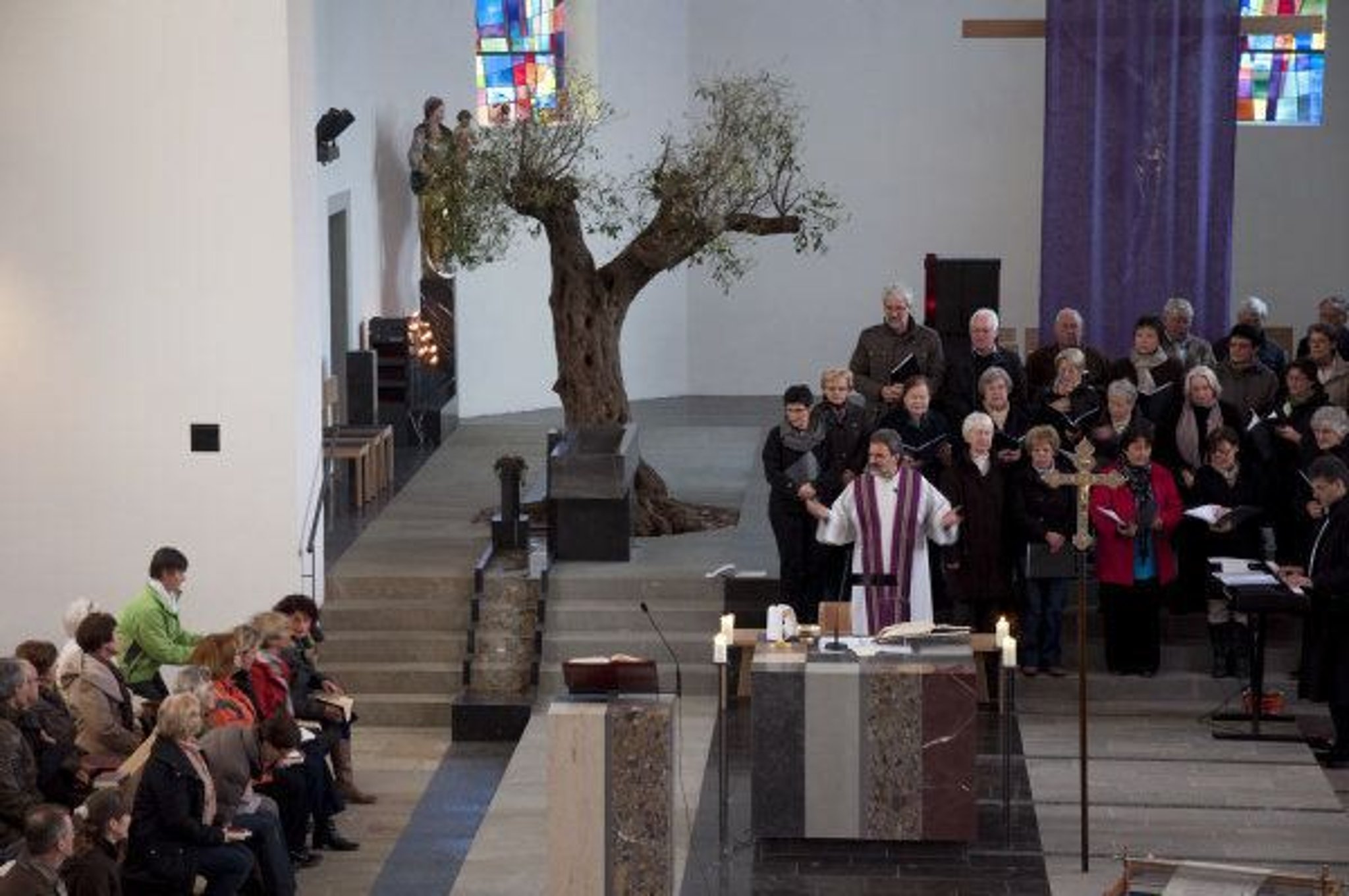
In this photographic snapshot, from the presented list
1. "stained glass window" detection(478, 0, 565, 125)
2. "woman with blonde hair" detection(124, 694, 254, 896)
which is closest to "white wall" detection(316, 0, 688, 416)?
"stained glass window" detection(478, 0, 565, 125)

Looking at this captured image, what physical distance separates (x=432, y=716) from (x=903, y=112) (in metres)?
9.46

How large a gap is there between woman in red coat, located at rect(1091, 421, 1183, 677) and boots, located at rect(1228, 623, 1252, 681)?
44 cm

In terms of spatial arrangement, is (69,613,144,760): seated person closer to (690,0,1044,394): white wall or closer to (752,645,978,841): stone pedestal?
(752,645,978,841): stone pedestal

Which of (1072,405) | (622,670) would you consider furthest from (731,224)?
(622,670)

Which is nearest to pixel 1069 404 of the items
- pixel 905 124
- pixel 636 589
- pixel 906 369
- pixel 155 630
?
pixel 906 369

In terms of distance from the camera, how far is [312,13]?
16312mm

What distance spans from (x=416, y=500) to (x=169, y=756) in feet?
25.4

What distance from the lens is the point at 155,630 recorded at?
13.8m

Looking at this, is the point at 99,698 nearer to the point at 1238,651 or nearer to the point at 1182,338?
the point at 1238,651

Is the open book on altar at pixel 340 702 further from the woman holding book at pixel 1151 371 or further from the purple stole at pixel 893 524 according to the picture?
the woman holding book at pixel 1151 371

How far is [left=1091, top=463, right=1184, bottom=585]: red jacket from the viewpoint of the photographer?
1495 centimetres

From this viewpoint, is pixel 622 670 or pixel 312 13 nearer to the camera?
pixel 622 670

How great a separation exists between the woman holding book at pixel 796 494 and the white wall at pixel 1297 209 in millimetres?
8472

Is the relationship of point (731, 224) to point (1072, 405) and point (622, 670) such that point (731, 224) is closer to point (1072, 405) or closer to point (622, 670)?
point (1072, 405)
